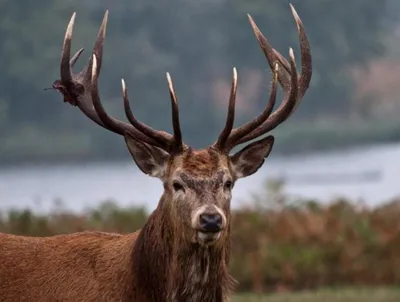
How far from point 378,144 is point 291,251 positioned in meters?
9.87

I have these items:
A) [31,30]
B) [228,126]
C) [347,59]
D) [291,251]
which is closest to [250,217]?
[291,251]

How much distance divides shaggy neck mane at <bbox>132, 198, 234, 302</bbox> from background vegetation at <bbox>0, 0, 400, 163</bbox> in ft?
42.3

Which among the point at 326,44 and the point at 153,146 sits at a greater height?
the point at 326,44

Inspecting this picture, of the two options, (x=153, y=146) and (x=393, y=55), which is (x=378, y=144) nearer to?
(x=393, y=55)

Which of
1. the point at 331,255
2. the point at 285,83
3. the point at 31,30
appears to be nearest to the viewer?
the point at 285,83

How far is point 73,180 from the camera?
22.5 metres

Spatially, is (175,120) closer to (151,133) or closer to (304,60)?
(151,133)

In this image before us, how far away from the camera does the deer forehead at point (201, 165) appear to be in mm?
8094

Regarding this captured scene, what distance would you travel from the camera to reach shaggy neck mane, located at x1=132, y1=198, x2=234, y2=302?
26.6 ft

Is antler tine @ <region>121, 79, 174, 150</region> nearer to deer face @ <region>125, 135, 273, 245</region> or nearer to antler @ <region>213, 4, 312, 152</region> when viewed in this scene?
deer face @ <region>125, 135, 273, 245</region>

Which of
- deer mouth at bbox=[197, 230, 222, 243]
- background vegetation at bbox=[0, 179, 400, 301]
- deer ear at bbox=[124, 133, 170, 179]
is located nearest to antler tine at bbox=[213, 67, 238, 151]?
deer ear at bbox=[124, 133, 170, 179]

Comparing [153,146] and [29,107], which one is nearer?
[153,146]

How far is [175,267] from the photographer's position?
26.8ft

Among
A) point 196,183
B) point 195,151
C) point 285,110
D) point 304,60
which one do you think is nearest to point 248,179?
point 304,60
